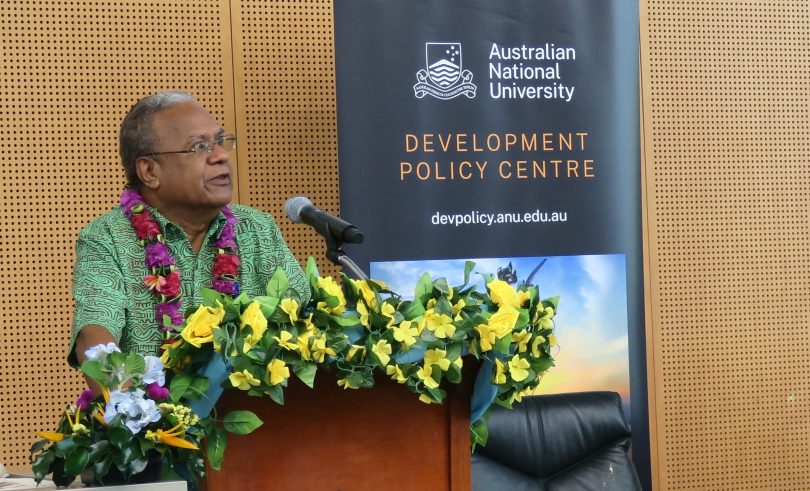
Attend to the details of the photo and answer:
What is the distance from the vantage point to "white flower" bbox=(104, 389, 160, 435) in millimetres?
1573

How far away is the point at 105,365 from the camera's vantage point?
1.63 meters

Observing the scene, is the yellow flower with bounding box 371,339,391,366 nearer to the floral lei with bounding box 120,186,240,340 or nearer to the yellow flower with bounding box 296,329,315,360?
the yellow flower with bounding box 296,329,315,360

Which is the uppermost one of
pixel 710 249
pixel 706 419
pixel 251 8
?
pixel 251 8

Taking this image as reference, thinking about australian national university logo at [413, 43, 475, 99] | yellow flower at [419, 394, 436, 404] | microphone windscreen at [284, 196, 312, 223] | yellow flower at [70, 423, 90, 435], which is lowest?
yellow flower at [70, 423, 90, 435]

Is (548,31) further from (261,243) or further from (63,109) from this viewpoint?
(63,109)

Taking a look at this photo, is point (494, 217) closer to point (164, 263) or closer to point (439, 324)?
point (164, 263)

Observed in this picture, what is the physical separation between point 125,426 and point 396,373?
44 centimetres

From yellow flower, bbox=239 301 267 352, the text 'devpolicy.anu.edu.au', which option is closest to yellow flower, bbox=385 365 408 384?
yellow flower, bbox=239 301 267 352

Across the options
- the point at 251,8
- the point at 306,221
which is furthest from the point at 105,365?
the point at 251,8

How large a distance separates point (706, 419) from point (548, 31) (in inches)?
83.9

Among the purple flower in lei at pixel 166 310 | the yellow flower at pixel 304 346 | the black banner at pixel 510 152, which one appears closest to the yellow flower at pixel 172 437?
the yellow flower at pixel 304 346

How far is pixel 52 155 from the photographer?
14.1ft

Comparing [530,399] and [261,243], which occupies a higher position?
[261,243]

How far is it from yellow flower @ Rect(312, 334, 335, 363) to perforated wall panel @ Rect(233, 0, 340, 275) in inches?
112
